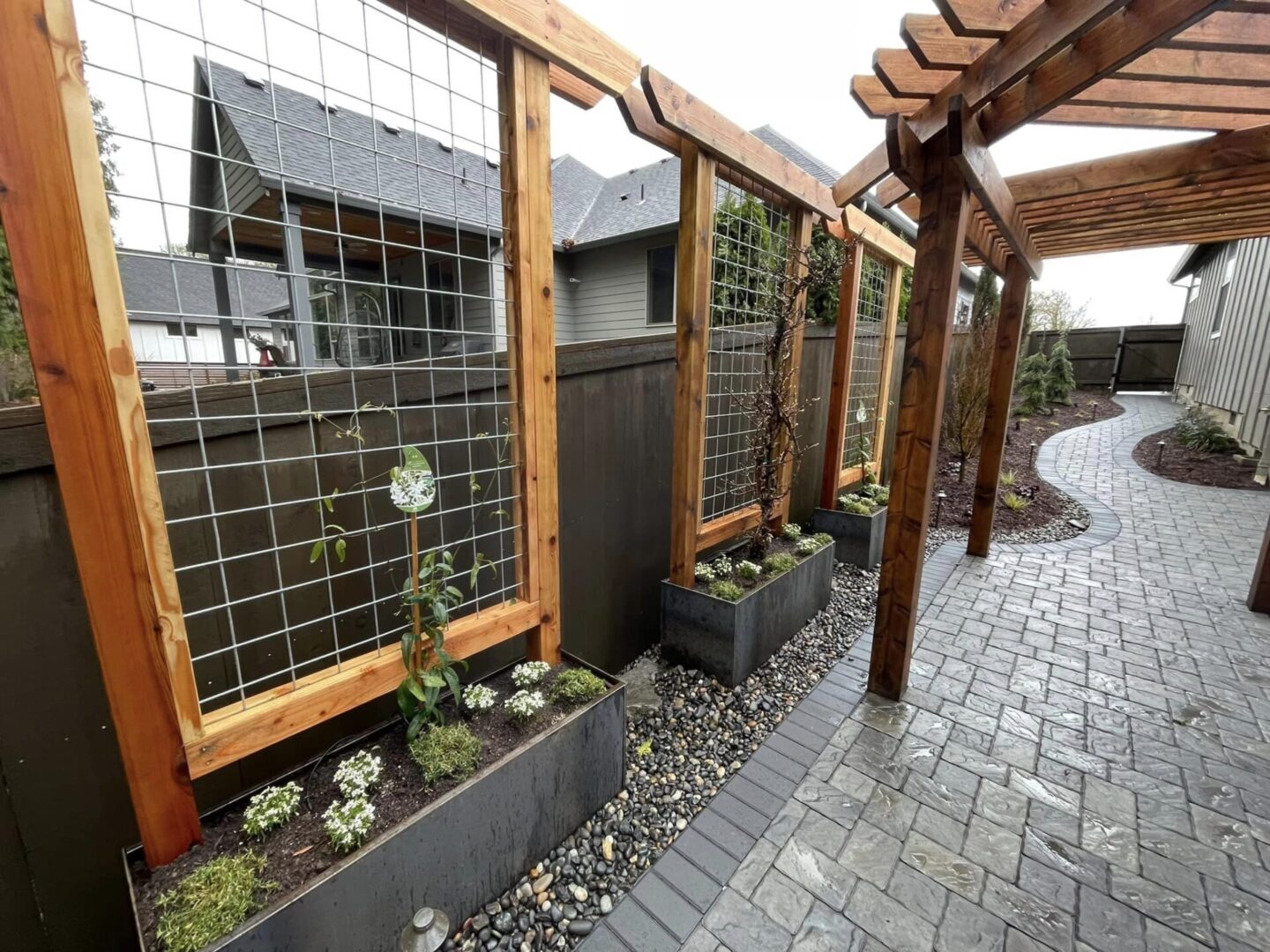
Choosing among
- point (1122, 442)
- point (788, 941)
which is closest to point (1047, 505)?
point (1122, 442)

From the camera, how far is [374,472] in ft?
5.50

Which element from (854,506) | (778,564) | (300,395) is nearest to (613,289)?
(854,506)

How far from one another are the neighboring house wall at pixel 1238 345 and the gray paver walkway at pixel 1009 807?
5470 mm

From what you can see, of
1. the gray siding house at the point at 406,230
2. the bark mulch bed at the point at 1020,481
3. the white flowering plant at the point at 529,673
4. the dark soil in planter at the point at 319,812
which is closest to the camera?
the dark soil in planter at the point at 319,812

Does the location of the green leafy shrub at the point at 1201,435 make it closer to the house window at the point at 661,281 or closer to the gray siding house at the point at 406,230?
the gray siding house at the point at 406,230

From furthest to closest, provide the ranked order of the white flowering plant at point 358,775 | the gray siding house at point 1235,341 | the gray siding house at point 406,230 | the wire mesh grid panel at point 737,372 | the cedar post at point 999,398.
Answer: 1. the gray siding house at point 1235,341
2. the gray siding house at point 406,230
3. the cedar post at point 999,398
4. the wire mesh grid panel at point 737,372
5. the white flowering plant at point 358,775

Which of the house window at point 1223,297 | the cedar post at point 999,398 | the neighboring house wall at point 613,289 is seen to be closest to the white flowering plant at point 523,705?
the cedar post at point 999,398

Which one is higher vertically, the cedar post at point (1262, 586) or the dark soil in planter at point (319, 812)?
the dark soil in planter at point (319, 812)

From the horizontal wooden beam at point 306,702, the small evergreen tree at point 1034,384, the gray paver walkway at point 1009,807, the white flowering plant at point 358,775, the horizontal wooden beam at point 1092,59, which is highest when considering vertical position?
the horizontal wooden beam at point 1092,59

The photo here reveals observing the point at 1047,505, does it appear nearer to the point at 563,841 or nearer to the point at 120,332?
the point at 563,841

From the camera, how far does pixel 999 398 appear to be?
13.0ft

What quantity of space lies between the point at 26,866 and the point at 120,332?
130 centimetres

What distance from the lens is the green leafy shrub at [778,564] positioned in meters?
2.92

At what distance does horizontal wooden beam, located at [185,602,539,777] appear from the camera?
1.22m
